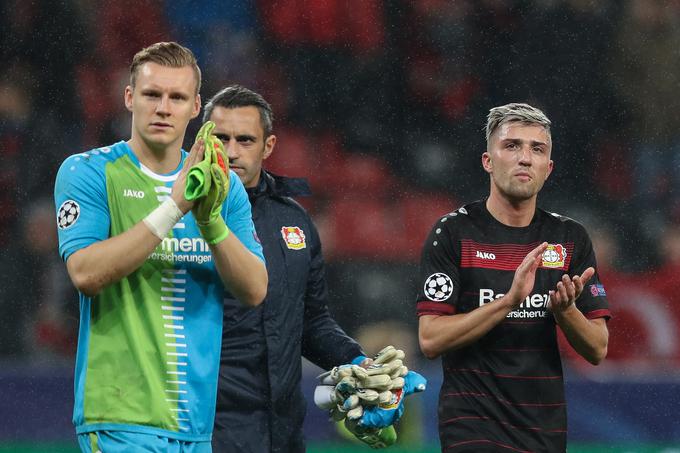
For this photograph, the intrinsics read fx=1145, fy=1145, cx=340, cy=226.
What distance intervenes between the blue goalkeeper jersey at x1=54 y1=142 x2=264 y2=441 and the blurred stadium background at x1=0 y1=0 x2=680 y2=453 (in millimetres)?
4202

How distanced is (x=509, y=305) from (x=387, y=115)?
478cm

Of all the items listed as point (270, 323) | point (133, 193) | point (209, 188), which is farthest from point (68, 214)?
point (270, 323)

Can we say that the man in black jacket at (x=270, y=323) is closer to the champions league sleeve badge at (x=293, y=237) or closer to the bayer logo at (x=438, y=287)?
the champions league sleeve badge at (x=293, y=237)

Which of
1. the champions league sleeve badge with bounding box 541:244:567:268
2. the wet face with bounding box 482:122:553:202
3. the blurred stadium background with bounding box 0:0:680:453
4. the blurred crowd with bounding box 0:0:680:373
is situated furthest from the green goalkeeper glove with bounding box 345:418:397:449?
the blurred crowd with bounding box 0:0:680:373

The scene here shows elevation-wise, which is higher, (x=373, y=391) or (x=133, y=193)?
(x=133, y=193)

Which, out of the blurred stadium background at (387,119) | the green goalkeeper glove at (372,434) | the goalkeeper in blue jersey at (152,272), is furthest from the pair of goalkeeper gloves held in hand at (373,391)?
the blurred stadium background at (387,119)

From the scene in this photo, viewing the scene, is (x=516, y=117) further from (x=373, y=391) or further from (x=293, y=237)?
(x=373, y=391)

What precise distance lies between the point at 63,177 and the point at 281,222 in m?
1.20

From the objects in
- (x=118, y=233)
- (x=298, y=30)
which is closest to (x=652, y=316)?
(x=298, y=30)

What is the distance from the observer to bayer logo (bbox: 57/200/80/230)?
276cm

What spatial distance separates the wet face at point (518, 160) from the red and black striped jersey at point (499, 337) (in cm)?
12

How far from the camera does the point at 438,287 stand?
12.1 ft

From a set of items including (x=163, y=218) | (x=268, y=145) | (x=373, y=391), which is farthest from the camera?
(x=268, y=145)

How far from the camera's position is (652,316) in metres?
7.52
